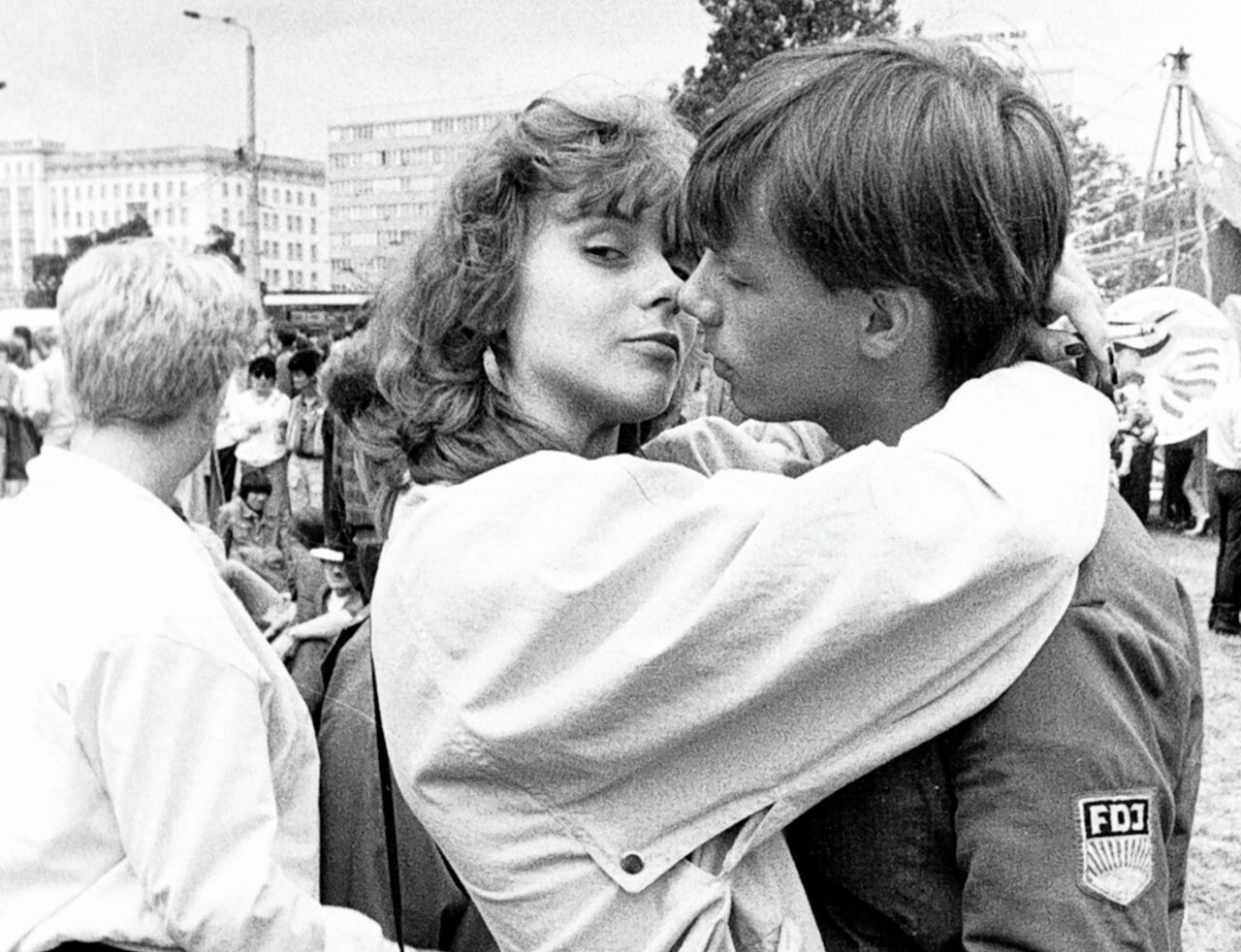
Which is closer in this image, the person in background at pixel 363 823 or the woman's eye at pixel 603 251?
the person in background at pixel 363 823

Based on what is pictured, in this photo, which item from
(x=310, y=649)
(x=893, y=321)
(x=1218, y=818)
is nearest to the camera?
(x=893, y=321)

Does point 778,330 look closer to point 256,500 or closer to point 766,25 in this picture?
point 256,500

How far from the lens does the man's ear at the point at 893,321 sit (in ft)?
4.13

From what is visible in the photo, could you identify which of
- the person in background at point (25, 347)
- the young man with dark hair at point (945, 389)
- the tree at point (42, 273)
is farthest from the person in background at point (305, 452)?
the tree at point (42, 273)

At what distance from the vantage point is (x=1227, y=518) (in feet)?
31.7

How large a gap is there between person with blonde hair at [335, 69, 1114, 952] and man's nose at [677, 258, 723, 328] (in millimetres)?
56

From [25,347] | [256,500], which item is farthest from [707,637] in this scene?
[25,347]

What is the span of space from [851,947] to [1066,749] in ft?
0.88

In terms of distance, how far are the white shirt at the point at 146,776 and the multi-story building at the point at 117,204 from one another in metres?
82.3

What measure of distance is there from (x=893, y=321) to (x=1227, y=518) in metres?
Answer: 9.22

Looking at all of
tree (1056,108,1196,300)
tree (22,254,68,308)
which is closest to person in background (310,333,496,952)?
tree (1056,108,1196,300)

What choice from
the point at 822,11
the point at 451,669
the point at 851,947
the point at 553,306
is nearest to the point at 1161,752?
the point at 851,947

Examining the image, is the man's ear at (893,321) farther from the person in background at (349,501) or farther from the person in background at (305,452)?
the person in background at (305,452)

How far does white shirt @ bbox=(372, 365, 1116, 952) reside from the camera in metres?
1.08
